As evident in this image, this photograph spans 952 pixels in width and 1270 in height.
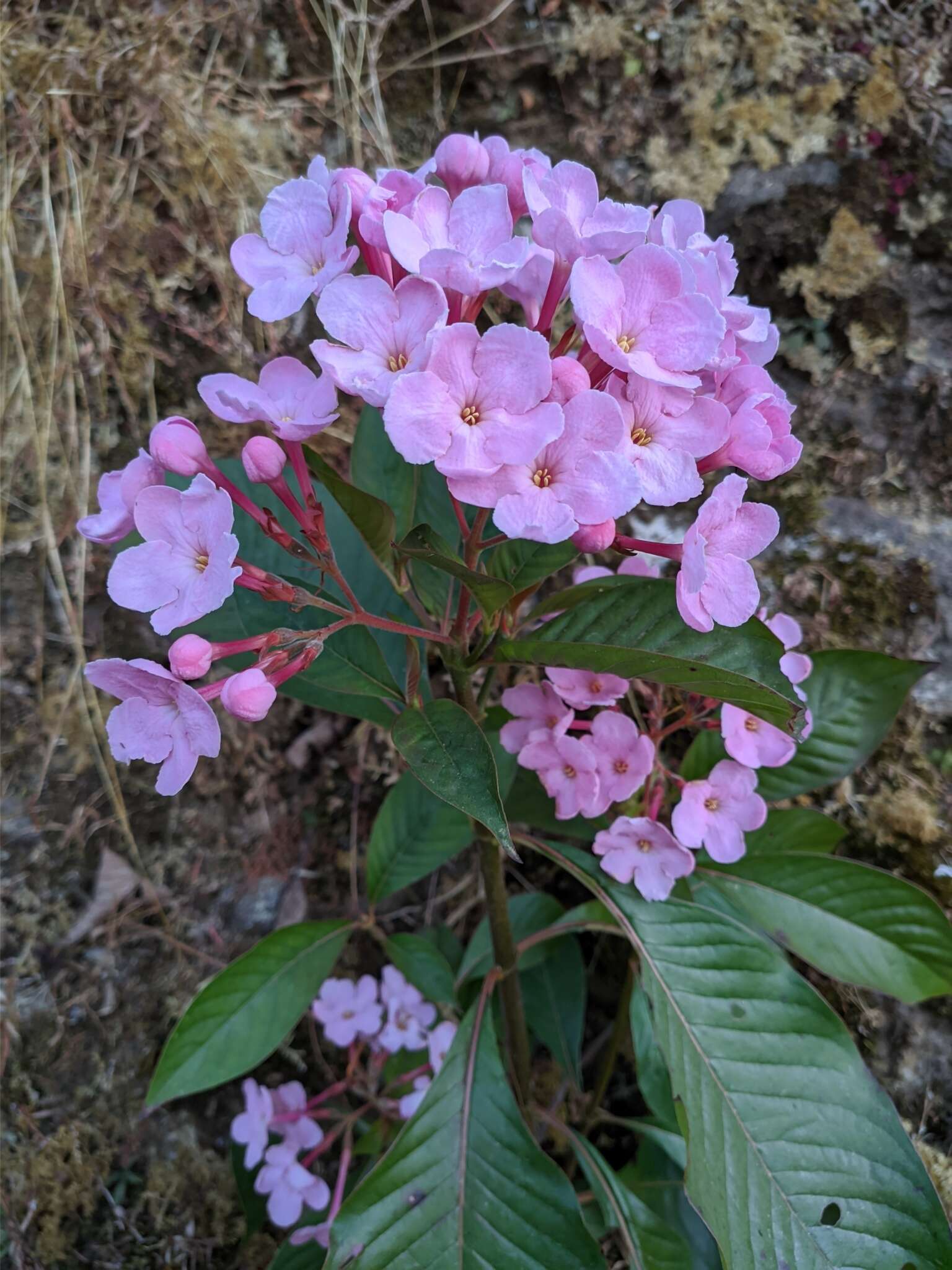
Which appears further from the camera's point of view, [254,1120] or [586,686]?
[254,1120]

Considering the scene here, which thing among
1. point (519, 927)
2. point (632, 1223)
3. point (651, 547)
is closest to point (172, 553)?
point (651, 547)

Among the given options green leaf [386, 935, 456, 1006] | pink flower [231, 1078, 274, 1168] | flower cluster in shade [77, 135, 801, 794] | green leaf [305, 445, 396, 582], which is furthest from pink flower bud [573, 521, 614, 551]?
pink flower [231, 1078, 274, 1168]

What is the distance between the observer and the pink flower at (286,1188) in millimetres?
1464

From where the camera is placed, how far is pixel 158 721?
887 mm

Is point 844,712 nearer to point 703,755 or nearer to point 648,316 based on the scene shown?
point 703,755

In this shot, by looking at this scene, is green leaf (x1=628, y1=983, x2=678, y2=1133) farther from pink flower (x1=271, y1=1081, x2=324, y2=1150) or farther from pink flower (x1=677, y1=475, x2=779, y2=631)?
pink flower (x1=677, y1=475, x2=779, y2=631)

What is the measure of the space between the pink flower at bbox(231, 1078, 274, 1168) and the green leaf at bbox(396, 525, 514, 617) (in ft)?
3.70

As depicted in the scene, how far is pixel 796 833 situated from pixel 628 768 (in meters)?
0.43

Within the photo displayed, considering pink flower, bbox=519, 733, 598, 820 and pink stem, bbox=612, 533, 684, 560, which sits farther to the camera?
pink flower, bbox=519, 733, 598, 820

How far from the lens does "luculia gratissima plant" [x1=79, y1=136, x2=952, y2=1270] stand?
0.86 m

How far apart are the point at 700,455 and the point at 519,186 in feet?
1.31

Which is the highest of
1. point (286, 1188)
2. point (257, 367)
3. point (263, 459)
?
point (263, 459)

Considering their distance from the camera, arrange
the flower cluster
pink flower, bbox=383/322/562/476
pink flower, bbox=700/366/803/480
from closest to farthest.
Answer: pink flower, bbox=383/322/562/476 < pink flower, bbox=700/366/803/480 < the flower cluster

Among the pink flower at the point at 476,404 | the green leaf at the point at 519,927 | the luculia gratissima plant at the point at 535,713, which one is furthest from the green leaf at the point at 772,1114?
the pink flower at the point at 476,404
